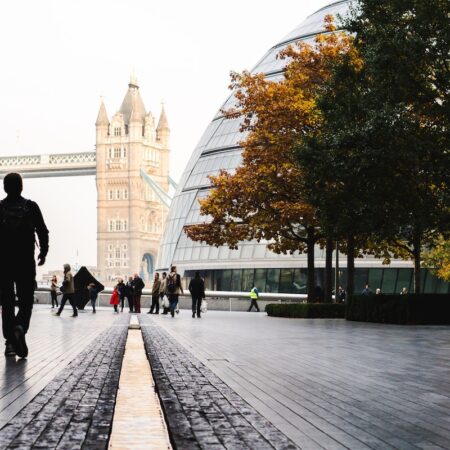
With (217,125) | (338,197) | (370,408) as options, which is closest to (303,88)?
(338,197)

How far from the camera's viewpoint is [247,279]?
69.8 m

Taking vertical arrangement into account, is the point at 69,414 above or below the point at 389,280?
below

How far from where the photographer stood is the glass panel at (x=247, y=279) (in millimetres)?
69438

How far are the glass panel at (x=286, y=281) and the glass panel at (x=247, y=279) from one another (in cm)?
237

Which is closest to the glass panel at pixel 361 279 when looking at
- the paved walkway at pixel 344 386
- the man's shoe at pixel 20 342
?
the paved walkway at pixel 344 386

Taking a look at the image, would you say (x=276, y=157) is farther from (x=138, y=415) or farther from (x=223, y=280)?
(x=223, y=280)

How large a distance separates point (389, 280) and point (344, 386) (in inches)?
2253

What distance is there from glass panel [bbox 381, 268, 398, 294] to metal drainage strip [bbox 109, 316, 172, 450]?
185ft

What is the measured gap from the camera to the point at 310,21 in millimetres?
76062

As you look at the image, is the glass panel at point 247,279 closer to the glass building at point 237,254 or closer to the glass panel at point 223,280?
the glass building at point 237,254

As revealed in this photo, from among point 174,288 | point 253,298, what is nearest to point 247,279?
point 253,298

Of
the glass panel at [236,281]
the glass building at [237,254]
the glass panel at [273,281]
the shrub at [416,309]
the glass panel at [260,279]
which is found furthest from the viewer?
the glass panel at [236,281]

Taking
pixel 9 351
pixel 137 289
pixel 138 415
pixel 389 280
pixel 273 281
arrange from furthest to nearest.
→ pixel 273 281 < pixel 389 280 < pixel 137 289 < pixel 9 351 < pixel 138 415

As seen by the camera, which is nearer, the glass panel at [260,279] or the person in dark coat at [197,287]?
the person in dark coat at [197,287]
